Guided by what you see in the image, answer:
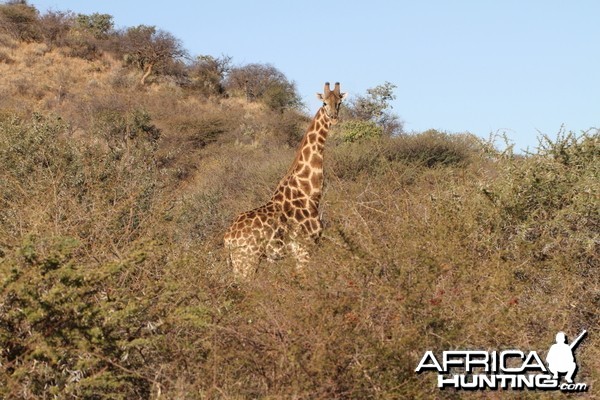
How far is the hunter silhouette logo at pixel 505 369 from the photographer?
544cm

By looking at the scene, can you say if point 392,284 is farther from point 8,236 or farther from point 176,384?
point 8,236

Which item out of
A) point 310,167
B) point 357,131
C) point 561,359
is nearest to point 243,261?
point 310,167

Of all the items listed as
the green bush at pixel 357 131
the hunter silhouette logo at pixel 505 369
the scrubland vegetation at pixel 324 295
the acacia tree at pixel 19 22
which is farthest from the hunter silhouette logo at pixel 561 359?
the acacia tree at pixel 19 22

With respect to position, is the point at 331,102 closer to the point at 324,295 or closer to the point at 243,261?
the point at 243,261

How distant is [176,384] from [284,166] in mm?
15714

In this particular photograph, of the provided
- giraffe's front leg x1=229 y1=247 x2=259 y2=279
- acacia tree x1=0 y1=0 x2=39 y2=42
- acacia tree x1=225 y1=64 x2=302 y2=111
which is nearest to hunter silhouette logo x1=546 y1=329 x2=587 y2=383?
giraffe's front leg x1=229 y1=247 x2=259 y2=279

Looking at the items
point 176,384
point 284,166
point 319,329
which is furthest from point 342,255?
point 284,166

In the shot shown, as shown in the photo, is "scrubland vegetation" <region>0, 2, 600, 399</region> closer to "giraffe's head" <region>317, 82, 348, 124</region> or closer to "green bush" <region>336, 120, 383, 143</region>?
"giraffe's head" <region>317, 82, 348, 124</region>

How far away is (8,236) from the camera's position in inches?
302

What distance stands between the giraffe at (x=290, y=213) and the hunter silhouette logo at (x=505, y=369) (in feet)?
12.6

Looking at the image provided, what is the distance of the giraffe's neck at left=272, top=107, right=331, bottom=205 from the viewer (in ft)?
36.0

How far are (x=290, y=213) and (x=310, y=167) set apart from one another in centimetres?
72

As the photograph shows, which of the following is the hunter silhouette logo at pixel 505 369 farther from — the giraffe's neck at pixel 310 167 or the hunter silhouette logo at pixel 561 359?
the giraffe's neck at pixel 310 167

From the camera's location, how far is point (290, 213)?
422 inches
